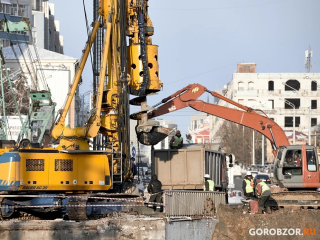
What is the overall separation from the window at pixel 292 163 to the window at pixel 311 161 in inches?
13.9

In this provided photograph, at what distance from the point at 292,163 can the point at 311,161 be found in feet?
2.47

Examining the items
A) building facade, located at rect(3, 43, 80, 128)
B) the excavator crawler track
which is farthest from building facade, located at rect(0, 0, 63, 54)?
the excavator crawler track

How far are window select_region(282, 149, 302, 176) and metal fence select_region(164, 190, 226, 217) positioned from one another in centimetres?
877

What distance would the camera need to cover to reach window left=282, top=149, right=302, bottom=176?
87.5 feet

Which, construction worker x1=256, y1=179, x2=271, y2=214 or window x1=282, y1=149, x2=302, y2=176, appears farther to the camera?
window x1=282, y1=149, x2=302, y2=176

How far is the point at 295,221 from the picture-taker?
17297 mm

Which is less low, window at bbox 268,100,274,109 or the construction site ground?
window at bbox 268,100,274,109

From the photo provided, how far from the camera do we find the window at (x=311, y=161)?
26.5 m

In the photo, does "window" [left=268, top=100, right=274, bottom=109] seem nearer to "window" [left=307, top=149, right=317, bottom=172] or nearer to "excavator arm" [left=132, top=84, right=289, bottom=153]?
"excavator arm" [left=132, top=84, right=289, bottom=153]

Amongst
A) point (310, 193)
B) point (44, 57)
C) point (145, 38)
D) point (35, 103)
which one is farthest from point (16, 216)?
point (44, 57)

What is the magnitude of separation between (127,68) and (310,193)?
8.82 metres

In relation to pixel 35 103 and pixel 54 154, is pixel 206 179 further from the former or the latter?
pixel 35 103

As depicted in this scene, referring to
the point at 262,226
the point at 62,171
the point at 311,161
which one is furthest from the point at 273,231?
the point at 311,161

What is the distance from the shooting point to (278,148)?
28.2 m
